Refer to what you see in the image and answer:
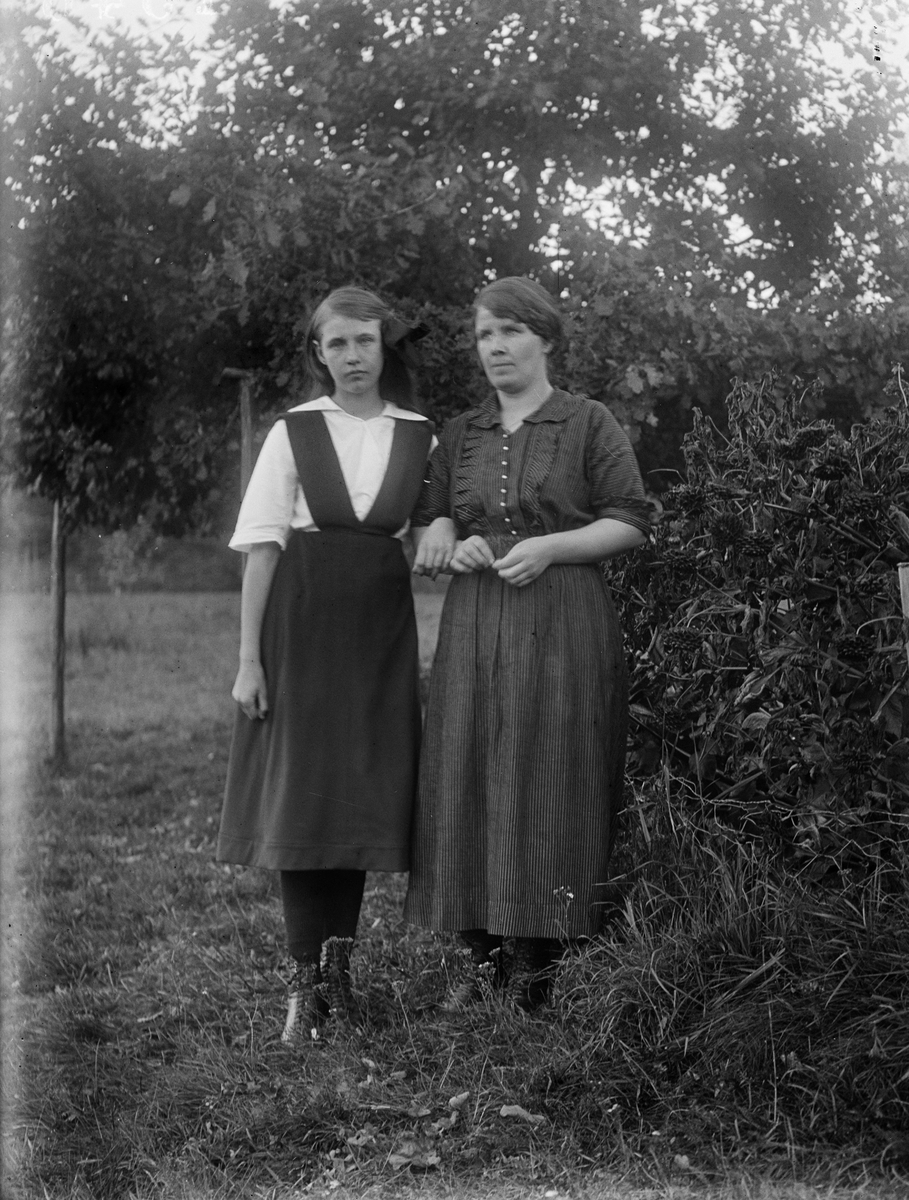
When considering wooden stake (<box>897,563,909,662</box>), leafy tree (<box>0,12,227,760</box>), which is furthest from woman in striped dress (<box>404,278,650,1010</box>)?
leafy tree (<box>0,12,227,760</box>)

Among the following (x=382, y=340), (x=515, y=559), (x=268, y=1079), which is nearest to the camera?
(x=268, y=1079)

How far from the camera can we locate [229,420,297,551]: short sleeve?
11.1 feet

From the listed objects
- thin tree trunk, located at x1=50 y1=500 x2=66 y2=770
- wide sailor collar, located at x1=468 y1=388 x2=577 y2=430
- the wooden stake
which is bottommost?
thin tree trunk, located at x1=50 y1=500 x2=66 y2=770

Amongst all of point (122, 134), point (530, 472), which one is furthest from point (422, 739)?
point (122, 134)

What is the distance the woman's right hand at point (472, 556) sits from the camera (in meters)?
3.25

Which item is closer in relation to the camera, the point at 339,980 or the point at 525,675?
the point at 525,675

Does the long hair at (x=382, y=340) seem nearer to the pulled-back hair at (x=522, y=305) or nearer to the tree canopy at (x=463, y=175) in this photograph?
the pulled-back hair at (x=522, y=305)

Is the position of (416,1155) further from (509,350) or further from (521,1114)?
(509,350)

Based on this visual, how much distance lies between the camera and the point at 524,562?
10.4 feet

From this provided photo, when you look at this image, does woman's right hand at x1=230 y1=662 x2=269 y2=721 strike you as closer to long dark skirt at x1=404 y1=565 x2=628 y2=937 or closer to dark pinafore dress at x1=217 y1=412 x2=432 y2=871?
dark pinafore dress at x1=217 y1=412 x2=432 y2=871

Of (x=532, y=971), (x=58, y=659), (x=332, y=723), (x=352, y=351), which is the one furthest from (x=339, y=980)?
(x=58, y=659)

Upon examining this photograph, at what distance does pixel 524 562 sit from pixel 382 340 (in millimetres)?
796

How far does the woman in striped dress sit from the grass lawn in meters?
0.24

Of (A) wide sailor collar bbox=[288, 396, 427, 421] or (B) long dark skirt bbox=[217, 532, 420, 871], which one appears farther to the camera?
(A) wide sailor collar bbox=[288, 396, 427, 421]
